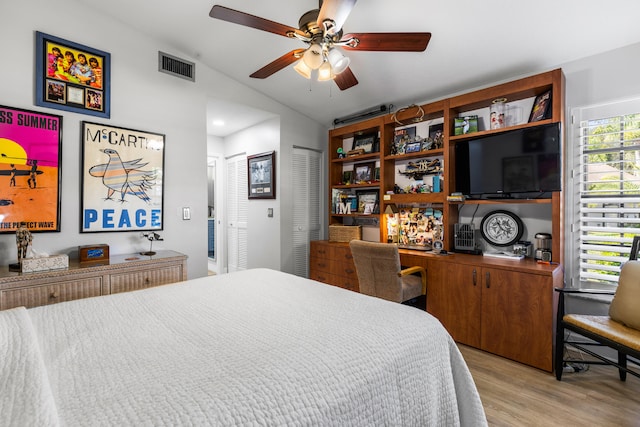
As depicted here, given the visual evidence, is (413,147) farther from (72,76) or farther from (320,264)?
(72,76)

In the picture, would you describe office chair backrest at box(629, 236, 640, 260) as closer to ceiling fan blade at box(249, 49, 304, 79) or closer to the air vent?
ceiling fan blade at box(249, 49, 304, 79)

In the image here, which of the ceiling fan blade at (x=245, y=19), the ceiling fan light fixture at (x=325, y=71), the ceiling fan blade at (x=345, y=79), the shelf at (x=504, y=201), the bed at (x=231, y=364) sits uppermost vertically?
the ceiling fan blade at (x=245, y=19)

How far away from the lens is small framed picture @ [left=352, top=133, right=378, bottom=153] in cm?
A: 385

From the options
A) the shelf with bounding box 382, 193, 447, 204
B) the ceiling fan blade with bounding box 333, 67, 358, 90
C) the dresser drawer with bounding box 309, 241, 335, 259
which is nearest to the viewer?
the ceiling fan blade with bounding box 333, 67, 358, 90

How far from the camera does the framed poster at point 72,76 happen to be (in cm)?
240

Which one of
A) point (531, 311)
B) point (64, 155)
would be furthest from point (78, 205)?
point (531, 311)

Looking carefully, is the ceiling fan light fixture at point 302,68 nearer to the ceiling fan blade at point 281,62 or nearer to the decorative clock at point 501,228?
the ceiling fan blade at point 281,62

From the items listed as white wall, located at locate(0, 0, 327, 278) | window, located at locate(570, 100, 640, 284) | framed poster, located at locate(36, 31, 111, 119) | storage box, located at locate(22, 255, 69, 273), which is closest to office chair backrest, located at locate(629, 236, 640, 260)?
window, located at locate(570, 100, 640, 284)

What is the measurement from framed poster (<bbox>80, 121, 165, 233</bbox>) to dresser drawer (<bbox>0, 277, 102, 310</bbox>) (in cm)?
62

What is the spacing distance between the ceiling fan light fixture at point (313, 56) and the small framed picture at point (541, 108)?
75.7 inches

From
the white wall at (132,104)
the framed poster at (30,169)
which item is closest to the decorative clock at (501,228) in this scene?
the white wall at (132,104)

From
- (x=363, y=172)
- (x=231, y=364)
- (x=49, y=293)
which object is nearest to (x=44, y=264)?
(x=49, y=293)

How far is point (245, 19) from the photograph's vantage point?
183 centimetres

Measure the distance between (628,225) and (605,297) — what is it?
590 mm
